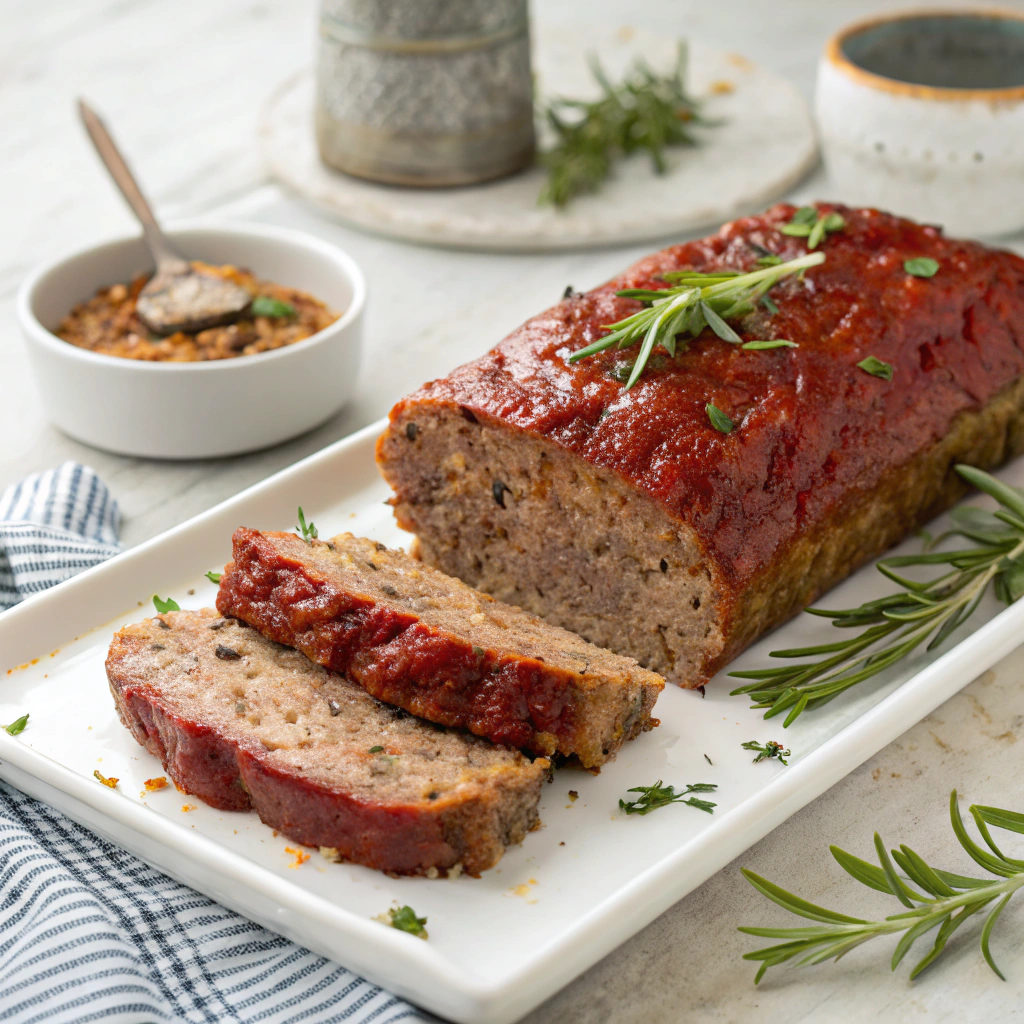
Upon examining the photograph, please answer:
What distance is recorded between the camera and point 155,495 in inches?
200

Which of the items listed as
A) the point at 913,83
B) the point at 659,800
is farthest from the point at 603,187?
the point at 659,800

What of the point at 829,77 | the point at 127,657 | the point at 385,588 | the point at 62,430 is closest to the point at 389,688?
the point at 385,588

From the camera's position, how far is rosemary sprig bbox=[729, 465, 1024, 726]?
3.77 meters

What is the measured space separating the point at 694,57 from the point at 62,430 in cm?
491

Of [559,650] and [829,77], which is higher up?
[829,77]

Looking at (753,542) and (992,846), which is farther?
(753,542)

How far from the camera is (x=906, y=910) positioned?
3221 millimetres

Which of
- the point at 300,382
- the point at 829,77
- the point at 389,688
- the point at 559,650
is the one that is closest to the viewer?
the point at 389,688

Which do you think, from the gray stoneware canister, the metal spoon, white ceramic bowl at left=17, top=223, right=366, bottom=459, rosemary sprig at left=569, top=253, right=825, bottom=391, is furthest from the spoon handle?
rosemary sprig at left=569, top=253, right=825, bottom=391

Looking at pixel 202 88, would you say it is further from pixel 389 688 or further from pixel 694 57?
pixel 389 688

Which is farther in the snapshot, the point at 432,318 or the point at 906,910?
the point at 432,318

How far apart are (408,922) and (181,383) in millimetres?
2492

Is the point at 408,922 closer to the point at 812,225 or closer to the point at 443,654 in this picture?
the point at 443,654

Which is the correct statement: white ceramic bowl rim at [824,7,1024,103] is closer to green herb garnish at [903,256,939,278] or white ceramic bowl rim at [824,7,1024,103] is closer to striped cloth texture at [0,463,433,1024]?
green herb garnish at [903,256,939,278]
